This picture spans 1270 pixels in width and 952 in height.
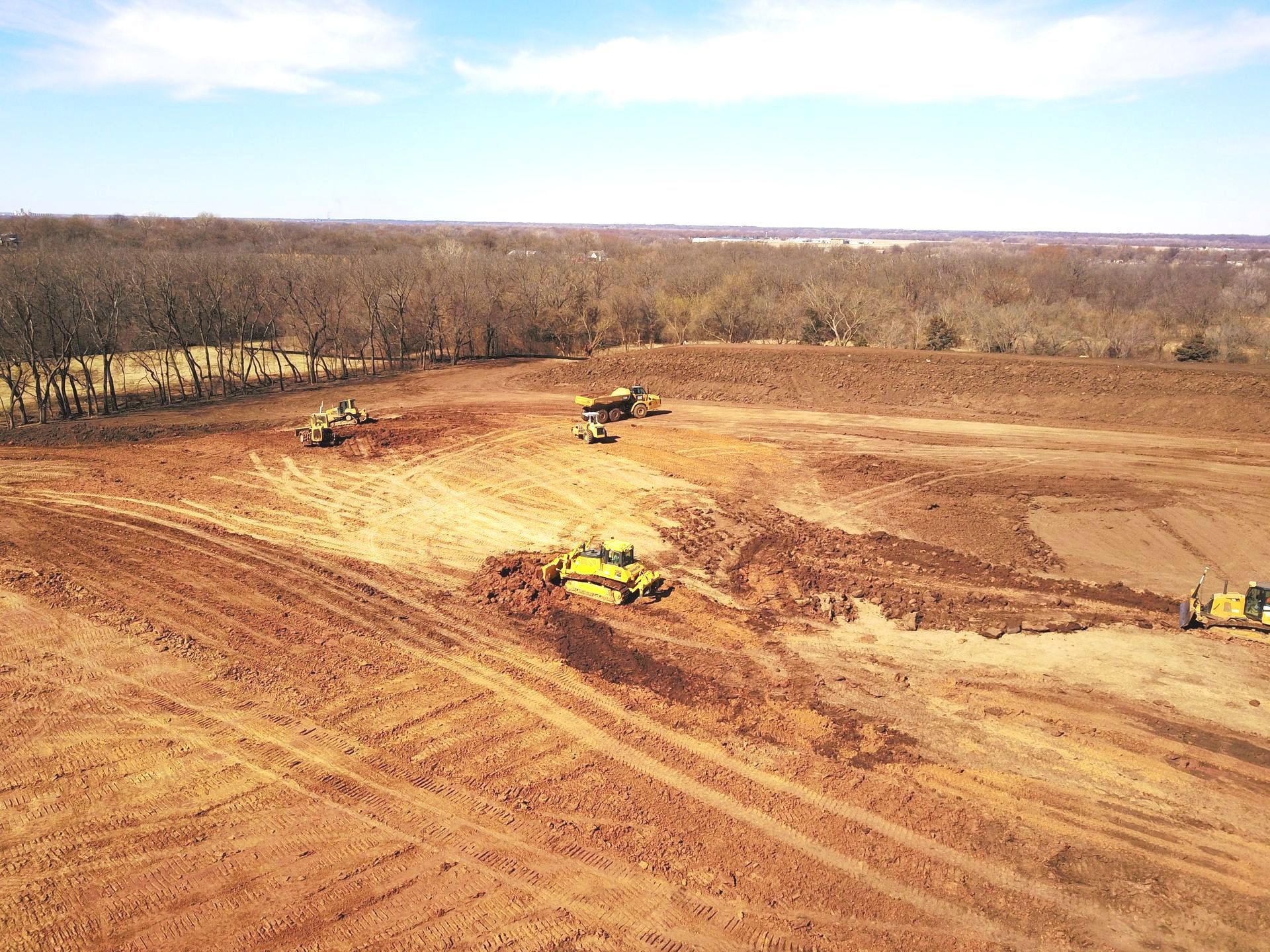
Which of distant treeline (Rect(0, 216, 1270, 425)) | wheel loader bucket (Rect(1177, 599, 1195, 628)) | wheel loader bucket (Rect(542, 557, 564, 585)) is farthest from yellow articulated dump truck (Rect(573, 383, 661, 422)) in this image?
wheel loader bucket (Rect(1177, 599, 1195, 628))

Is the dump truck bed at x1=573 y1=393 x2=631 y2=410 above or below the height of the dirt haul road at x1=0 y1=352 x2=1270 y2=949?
above

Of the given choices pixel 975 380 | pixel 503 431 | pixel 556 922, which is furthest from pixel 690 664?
pixel 975 380

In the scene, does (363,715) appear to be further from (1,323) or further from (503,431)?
(1,323)

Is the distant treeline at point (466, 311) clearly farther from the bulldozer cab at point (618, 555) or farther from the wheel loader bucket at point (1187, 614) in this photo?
the wheel loader bucket at point (1187, 614)

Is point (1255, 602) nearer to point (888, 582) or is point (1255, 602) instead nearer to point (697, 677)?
point (888, 582)

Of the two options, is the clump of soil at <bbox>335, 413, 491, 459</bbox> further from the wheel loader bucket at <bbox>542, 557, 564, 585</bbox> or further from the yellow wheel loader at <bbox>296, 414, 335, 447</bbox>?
the wheel loader bucket at <bbox>542, 557, 564, 585</bbox>

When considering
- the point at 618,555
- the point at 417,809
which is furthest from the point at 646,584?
the point at 417,809
